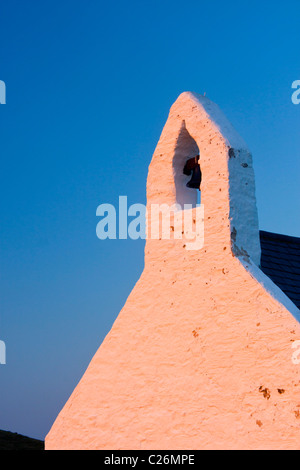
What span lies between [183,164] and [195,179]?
1.33ft

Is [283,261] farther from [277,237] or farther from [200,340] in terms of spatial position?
[200,340]

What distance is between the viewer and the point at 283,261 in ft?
32.8

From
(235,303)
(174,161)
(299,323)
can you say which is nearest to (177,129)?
(174,161)

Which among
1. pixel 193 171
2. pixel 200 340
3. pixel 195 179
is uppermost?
pixel 193 171

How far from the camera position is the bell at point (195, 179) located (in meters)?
9.39

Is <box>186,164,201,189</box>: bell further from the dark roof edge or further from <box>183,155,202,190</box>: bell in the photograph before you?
the dark roof edge

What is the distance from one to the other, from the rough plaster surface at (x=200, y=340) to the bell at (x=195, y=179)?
0.14 m

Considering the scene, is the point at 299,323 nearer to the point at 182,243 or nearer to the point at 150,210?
the point at 182,243

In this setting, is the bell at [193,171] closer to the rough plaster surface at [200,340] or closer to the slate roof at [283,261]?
the rough plaster surface at [200,340]

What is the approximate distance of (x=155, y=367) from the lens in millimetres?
8406

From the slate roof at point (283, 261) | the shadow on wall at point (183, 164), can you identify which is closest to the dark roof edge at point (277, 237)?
the slate roof at point (283, 261)

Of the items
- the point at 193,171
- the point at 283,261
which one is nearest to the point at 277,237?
the point at 283,261

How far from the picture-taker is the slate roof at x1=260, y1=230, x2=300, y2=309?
30.2ft

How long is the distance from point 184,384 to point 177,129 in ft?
12.5
